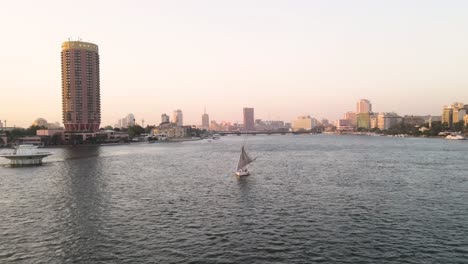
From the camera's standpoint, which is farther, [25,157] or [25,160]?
[25,160]

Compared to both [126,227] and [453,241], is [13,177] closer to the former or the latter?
[126,227]

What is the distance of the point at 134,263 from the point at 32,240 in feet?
39.9

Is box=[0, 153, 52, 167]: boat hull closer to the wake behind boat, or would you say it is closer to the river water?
the wake behind boat

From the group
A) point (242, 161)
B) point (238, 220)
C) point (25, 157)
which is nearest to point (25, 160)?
point (25, 157)

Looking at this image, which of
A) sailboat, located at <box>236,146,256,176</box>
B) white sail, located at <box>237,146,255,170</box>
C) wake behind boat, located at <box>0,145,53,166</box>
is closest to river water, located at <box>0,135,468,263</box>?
sailboat, located at <box>236,146,256,176</box>

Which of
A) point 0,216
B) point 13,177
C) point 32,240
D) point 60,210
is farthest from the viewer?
point 13,177

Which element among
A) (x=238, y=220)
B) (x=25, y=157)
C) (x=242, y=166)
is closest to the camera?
(x=238, y=220)

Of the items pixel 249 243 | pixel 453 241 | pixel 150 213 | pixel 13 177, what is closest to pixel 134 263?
pixel 249 243

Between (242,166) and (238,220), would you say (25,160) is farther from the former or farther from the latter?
(238,220)

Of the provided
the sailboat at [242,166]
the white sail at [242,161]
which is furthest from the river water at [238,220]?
the white sail at [242,161]

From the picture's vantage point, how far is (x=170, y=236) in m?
35.6

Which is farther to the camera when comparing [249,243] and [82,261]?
[249,243]

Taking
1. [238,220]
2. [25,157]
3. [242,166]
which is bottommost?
[238,220]

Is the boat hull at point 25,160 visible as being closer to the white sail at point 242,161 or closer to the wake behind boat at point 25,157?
the wake behind boat at point 25,157
